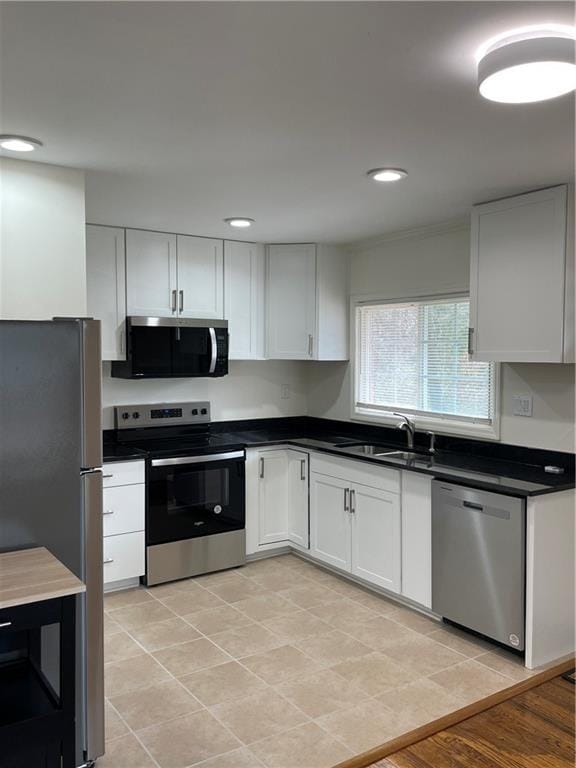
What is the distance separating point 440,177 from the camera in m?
2.95

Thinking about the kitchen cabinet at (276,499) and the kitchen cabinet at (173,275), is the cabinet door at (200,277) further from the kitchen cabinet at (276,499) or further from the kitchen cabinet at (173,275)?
the kitchen cabinet at (276,499)

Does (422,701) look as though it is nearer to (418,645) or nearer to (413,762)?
(418,645)

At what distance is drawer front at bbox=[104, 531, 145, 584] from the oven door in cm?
8

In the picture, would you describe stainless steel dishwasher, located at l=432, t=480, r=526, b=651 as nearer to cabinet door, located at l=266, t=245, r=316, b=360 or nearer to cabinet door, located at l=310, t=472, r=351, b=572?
cabinet door, located at l=310, t=472, r=351, b=572

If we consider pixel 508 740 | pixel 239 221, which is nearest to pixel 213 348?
pixel 239 221

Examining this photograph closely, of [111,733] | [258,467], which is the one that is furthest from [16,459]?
[258,467]

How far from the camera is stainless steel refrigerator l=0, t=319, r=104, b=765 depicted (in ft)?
6.94

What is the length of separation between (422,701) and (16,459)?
1.96m

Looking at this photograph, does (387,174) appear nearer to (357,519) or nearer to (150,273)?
(150,273)

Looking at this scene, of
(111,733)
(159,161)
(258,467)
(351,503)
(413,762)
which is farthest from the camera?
(258,467)

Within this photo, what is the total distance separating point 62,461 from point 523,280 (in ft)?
7.69

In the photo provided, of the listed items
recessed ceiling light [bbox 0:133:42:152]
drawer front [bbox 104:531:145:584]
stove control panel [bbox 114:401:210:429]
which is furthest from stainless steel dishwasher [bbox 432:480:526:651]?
recessed ceiling light [bbox 0:133:42:152]

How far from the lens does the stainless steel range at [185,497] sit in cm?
400

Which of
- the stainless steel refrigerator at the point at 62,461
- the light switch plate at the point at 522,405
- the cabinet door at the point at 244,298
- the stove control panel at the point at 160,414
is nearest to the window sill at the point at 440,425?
the light switch plate at the point at 522,405
